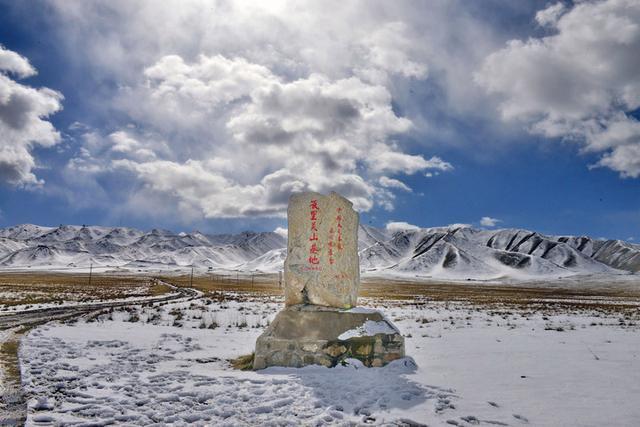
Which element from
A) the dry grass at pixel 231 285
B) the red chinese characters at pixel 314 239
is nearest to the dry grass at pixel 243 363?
the red chinese characters at pixel 314 239

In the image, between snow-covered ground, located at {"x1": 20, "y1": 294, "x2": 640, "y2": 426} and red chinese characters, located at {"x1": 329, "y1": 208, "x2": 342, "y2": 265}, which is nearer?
snow-covered ground, located at {"x1": 20, "y1": 294, "x2": 640, "y2": 426}

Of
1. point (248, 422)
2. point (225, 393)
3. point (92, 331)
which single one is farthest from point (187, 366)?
point (92, 331)

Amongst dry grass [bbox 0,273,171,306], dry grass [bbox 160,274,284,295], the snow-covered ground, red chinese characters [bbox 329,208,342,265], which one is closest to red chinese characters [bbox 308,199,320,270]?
red chinese characters [bbox 329,208,342,265]

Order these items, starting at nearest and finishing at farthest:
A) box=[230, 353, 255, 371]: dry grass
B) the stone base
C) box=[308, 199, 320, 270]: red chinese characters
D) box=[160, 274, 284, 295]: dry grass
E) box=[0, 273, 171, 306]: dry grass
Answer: the stone base
box=[230, 353, 255, 371]: dry grass
box=[308, 199, 320, 270]: red chinese characters
box=[0, 273, 171, 306]: dry grass
box=[160, 274, 284, 295]: dry grass

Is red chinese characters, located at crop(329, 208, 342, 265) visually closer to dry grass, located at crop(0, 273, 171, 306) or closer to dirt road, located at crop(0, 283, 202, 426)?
dirt road, located at crop(0, 283, 202, 426)

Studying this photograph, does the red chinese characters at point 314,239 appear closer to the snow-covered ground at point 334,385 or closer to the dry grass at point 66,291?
the snow-covered ground at point 334,385

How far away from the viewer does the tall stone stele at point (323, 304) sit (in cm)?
927

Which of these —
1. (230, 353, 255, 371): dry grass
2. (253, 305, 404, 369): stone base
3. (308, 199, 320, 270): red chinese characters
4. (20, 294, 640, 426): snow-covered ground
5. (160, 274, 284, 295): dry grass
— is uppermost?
(308, 199, 320, 270): red chinese characters

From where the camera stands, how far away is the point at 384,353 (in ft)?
30.8

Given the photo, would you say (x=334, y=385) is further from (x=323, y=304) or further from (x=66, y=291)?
(x=66, y=291)

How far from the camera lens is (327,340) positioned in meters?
9.30

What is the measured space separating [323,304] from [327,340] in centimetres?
117

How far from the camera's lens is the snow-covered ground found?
6086 mm

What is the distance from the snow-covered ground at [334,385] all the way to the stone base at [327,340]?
30 centimetres
